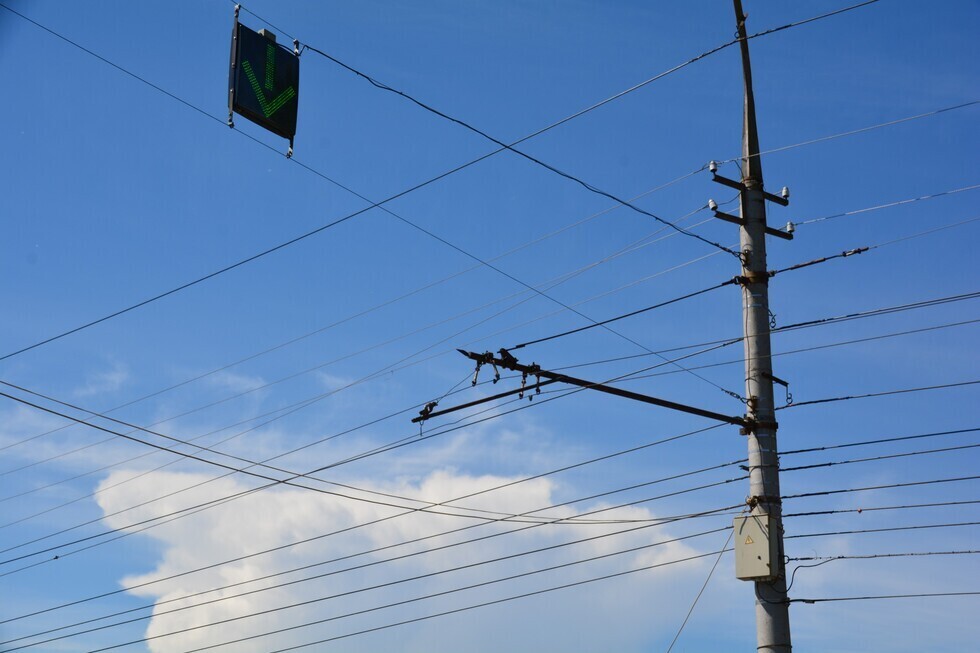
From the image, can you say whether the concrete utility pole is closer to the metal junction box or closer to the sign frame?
the metal junction box

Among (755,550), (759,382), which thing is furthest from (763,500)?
(759,382)

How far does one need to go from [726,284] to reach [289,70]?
772 centimetres

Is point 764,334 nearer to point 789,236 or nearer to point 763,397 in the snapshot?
point 763,397

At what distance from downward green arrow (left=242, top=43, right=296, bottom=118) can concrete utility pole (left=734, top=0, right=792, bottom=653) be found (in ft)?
25.8

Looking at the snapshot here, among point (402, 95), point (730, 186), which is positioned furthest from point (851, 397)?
point (402, 95)

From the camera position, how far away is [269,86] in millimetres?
16047

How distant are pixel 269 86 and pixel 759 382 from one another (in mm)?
8760

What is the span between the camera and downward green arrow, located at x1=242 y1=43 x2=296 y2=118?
15758mm

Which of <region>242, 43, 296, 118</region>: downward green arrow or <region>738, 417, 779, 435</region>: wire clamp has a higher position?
<region>242, 43, 296, 118</region>: downward green arrow

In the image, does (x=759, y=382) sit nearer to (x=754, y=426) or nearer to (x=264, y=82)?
(x=754, y=426)

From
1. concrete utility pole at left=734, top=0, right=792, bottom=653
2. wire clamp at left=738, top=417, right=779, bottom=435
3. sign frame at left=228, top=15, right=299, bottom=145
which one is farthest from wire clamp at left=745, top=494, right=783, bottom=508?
sign frame at left=228, top=15, right=299, bottom=145

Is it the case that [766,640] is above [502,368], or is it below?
below

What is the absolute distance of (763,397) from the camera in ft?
59.5

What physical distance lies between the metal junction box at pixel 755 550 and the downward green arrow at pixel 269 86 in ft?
30.0
